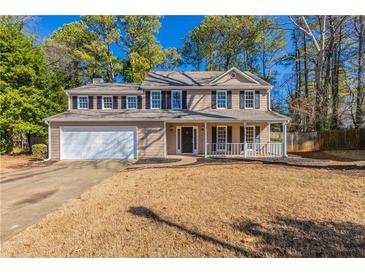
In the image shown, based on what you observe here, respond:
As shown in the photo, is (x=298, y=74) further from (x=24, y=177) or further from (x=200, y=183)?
(x=24, y=177)

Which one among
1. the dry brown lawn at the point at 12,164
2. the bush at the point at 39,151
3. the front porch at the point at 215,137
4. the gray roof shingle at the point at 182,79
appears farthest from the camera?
the gray roof shingle at the point at 182,79

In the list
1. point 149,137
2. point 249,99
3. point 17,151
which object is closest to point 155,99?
point 149,137

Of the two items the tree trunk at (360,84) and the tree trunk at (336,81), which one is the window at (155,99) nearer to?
the tree trunk at (336,81)

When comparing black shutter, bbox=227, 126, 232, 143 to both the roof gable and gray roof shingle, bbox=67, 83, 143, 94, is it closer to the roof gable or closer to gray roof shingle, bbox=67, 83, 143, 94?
the roof gable

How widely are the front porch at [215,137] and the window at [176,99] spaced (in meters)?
1.36

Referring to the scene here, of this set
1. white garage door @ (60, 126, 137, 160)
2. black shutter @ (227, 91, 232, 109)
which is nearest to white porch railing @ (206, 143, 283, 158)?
black shutter @ (227, 91, 232, 109)

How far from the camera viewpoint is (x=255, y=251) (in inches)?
117

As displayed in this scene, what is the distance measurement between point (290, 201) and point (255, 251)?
247 cm

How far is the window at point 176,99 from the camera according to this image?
49.5 ft

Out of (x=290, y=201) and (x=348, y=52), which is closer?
(x=290, y=201)

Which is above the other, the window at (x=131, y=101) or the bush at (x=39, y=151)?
the window at (x=131, y=101)

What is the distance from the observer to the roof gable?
1510 centimetres

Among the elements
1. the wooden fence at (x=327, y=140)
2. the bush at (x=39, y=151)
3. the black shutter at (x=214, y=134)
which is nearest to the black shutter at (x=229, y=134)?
the black shutter at (x=214, y=134)
